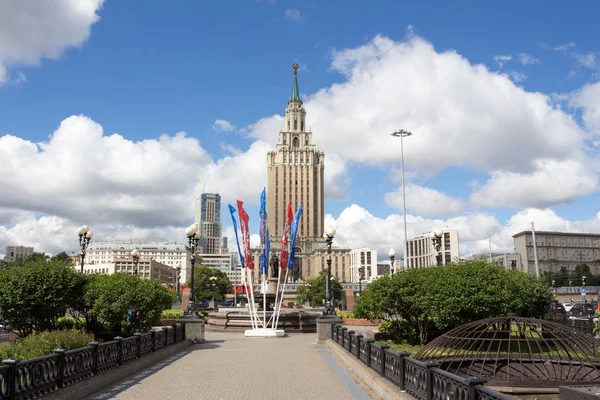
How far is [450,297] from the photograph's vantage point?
60.4ft

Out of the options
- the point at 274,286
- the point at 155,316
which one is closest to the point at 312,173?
the point at 274,286

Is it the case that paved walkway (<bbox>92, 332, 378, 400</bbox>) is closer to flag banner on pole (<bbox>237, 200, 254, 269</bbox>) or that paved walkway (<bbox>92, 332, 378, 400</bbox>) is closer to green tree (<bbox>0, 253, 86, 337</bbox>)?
green tree (<bbox>0, 253, 86, 337</bbox>)

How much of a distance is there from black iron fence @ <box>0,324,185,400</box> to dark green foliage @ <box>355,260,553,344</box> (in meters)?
9.92

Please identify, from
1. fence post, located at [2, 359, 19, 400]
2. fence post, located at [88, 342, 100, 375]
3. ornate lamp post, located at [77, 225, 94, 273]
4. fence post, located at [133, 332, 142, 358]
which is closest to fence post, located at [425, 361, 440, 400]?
fence post, located at [2, 359, 19, 400]

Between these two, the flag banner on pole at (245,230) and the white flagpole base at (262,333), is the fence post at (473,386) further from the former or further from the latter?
the white flagpole base at (262,333)

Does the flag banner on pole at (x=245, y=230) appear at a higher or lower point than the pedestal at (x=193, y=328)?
higher

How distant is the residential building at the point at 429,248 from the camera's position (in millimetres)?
151875

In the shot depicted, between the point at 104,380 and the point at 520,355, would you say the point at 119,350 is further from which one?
the point at 520,355

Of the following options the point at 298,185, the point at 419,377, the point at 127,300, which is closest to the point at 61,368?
the point at 419,377

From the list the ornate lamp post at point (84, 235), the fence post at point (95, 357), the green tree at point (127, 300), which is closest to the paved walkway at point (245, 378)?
the fence post at point (95, 357)

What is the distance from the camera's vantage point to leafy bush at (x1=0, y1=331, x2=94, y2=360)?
11348 millimetres

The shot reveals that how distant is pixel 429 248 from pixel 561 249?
38.7m

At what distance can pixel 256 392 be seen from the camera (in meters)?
10.8

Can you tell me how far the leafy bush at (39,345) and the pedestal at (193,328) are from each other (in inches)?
304
